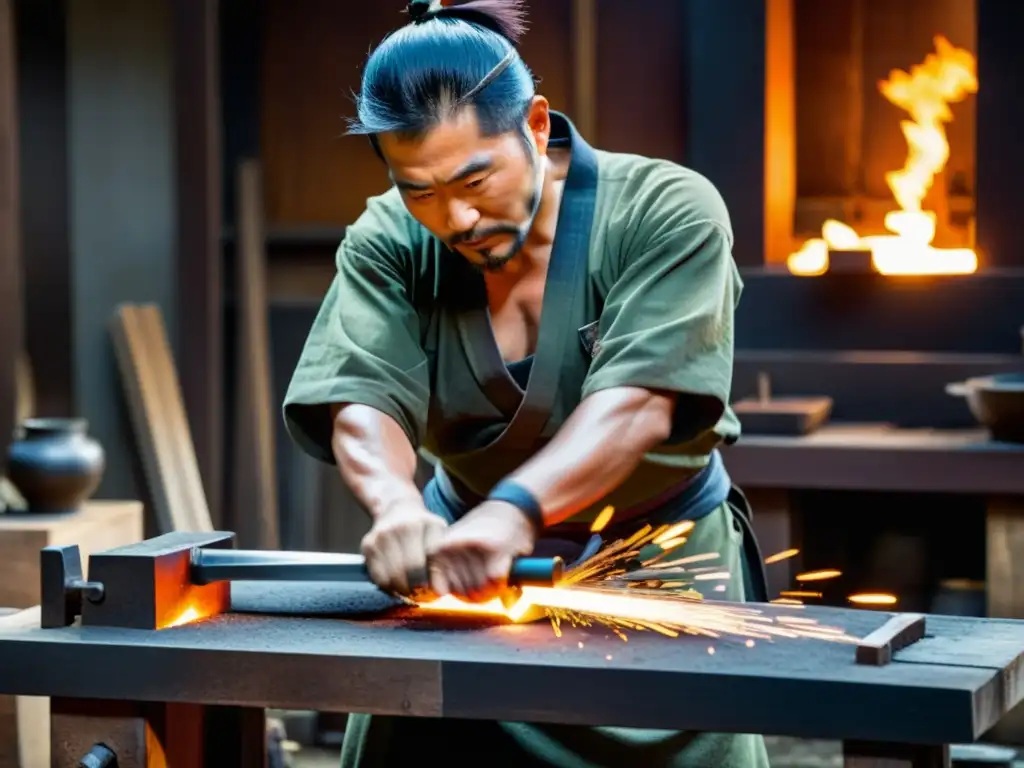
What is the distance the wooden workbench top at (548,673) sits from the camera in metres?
2.52

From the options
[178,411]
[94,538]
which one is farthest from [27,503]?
[178,411]

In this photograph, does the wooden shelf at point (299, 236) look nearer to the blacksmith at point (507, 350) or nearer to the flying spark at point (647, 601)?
the blacksmith at point (507, 350)

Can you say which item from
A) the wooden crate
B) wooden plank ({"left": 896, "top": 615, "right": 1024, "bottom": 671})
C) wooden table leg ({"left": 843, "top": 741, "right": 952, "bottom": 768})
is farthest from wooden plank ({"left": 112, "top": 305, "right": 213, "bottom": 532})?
wooden table leg ({"left": 843, "top": 741, "right": 952, "bottom": 768})

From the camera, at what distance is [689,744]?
3029 mm

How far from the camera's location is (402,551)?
9.32 feet

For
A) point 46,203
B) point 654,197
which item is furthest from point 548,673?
point 46,203

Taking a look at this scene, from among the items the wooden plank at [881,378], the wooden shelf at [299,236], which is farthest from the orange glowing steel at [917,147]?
the wooden shelf at [299,236]

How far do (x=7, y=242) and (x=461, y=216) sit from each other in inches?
134

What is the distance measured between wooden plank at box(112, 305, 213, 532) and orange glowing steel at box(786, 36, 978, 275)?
7.91ft

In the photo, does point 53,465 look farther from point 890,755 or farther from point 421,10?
point 890,755

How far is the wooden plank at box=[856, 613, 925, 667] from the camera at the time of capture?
2.62 meters

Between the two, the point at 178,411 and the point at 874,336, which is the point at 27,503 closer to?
the point at 178,411

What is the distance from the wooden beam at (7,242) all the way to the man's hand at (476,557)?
3.58 meters

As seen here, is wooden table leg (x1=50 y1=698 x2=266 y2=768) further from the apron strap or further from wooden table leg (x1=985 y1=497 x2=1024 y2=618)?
wooden table leg (x1=985 y1=497 x2=1024 y2=618)
